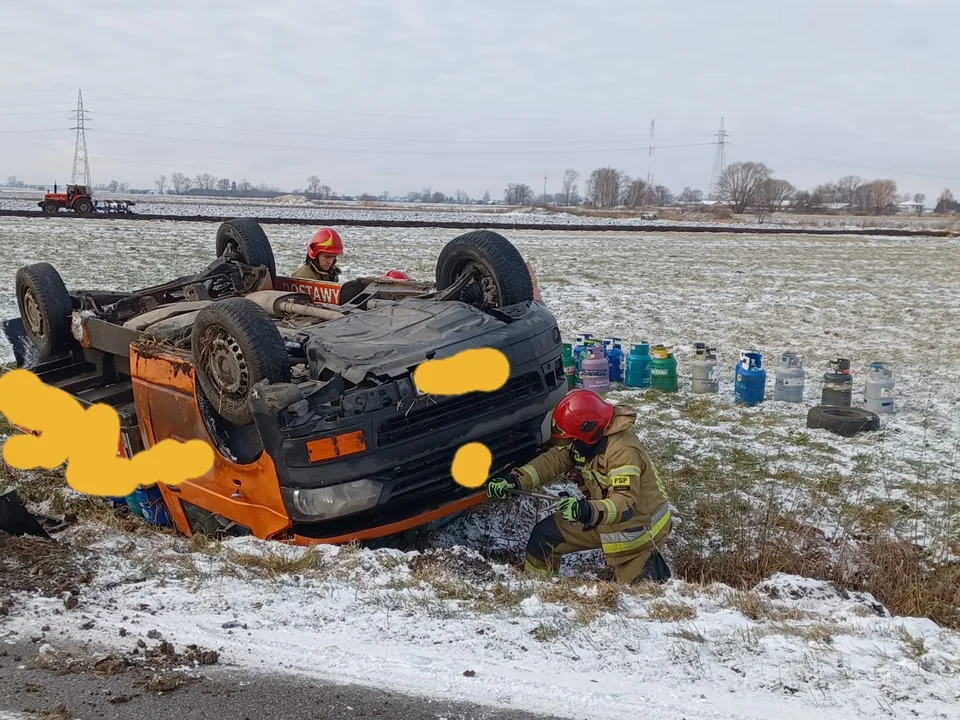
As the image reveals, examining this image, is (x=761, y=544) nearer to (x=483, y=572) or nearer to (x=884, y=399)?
(x=483, y=572)

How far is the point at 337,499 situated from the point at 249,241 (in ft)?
11.2

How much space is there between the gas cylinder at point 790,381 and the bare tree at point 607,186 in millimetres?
80187

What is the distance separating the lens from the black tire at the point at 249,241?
6.67 metres

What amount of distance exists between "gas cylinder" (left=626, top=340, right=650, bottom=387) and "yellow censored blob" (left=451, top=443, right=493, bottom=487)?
410 centimetres

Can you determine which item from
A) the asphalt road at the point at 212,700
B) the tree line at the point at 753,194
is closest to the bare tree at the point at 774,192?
the tree line at the point at 753,194

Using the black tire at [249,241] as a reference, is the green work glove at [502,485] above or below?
below

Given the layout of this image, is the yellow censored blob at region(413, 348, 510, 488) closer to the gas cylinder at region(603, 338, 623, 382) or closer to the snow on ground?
the snow on ground

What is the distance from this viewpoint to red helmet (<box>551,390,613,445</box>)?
4.14m

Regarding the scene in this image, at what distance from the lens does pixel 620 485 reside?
4.14 m

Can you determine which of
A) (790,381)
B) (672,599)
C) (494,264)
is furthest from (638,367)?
(672,599)

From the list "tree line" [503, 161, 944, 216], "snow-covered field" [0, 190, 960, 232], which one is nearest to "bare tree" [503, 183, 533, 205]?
"tree line" [503, 161, 944, 216]

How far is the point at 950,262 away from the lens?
21.3 meters

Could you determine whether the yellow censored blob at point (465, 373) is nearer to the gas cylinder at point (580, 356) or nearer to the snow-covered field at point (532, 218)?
the gas cylinder at point (580, 356)

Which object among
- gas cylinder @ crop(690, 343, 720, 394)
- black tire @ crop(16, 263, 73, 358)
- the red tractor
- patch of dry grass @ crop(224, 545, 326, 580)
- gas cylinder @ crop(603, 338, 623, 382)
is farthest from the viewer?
the red tractor
